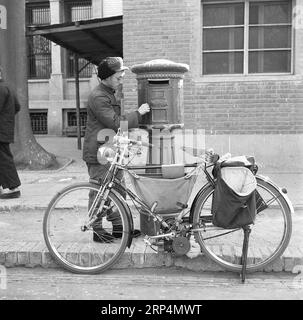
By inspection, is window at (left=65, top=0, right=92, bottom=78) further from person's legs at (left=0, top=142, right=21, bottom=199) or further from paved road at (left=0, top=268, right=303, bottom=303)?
paved road at (left=0, top=268, right=303, bottom=303)

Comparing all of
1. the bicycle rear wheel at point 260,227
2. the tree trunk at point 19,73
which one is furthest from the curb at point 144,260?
the tree trunk at point 19,73

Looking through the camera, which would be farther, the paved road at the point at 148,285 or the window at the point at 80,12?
the window at the point at 80,12

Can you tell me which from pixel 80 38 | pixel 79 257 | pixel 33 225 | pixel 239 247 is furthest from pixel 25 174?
pixel 239 247

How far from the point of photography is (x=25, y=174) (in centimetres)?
889

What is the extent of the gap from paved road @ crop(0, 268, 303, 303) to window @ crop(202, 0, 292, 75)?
16.9 ft

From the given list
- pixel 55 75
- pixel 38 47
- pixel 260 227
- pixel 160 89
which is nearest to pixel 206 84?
pixel 160 89

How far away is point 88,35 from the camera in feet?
37.1

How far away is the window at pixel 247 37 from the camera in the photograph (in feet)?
27.7

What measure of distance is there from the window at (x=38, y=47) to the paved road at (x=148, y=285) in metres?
16.9

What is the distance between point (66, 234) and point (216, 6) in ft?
17.6

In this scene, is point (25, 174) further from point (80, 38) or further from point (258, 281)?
point (258, 281)

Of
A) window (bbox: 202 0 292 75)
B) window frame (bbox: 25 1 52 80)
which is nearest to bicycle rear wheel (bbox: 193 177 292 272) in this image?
window (bbox: 202 0 292 75)

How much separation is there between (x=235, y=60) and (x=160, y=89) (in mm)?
4570

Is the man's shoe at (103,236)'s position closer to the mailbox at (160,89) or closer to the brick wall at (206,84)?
the mailbox at (160,89)
